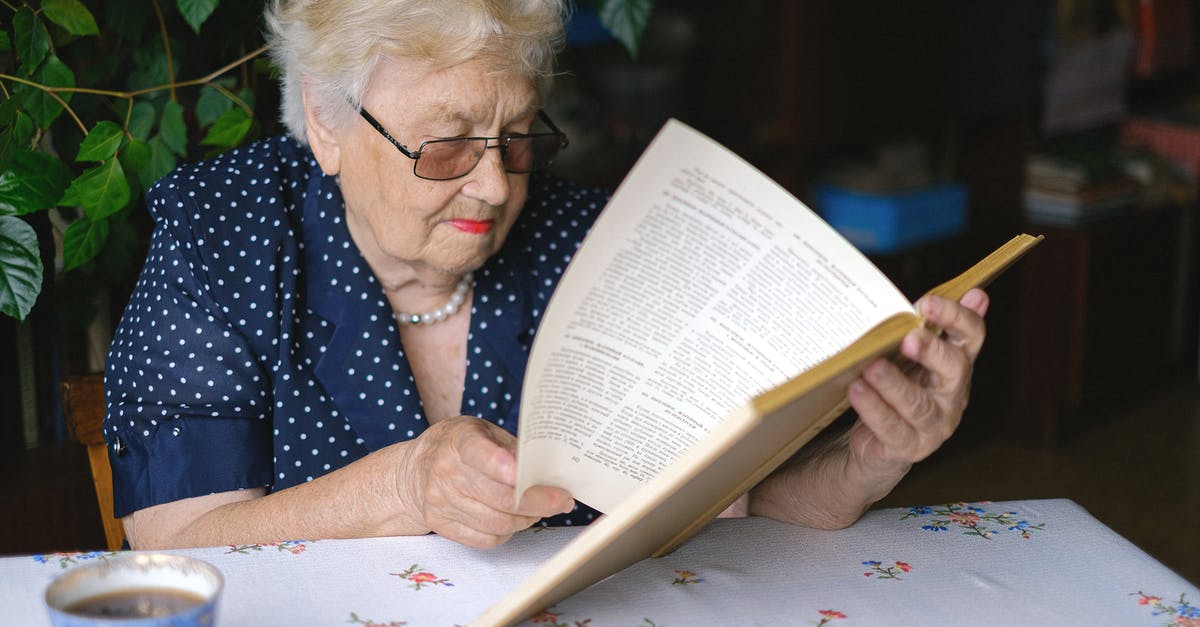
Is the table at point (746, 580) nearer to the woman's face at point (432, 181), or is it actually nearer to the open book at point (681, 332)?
the open book at point (681, 332)

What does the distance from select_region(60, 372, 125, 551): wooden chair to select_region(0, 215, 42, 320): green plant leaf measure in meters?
0.10

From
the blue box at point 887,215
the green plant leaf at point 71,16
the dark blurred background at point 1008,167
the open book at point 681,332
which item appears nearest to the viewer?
the open book at point 681,332

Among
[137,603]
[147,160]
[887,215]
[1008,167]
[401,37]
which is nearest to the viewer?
[137,603]

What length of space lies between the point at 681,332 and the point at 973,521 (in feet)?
1.37

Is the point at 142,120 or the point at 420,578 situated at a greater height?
the point at 142,120

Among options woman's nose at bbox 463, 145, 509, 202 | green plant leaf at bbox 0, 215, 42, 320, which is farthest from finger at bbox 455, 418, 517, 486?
green plant leaf at bbox 0, 215, 42, 320

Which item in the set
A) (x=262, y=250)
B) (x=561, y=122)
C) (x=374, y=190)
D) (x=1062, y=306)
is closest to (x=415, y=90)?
(x=374, y=190)

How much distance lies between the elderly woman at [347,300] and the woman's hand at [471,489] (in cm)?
4

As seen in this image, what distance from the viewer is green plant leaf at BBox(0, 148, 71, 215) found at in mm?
1448

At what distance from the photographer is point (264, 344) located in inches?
56.7

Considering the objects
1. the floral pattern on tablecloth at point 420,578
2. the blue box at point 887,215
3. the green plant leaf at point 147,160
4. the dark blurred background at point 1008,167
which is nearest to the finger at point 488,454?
the floral pattern on tablecloth at point 420,578

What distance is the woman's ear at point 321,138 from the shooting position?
57.9 inches

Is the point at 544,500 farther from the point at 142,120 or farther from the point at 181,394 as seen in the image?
the point at 142,120

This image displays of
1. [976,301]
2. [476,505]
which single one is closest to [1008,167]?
[976,301]
